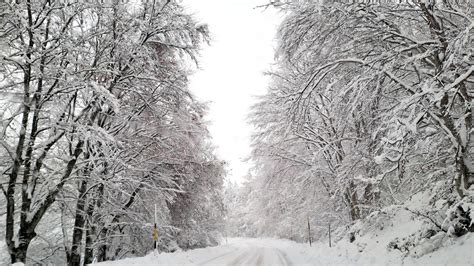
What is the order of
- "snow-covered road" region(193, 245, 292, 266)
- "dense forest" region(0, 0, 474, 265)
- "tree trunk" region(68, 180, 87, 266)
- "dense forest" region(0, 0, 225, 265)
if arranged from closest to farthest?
"dense forest" region(0, 0, 474, 265) < "dense forest" region(0, 0, 225, 265) < "tree trunk" region(68, 180, 87, 266) < "snow-covered road" region(193, 245, 292, 266)

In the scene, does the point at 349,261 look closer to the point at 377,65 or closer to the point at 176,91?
the point at 377,65

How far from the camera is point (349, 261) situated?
9.45 m

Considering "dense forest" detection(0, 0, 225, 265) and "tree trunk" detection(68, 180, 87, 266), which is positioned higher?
"dense forest" detection(0, 0, 225, 265)

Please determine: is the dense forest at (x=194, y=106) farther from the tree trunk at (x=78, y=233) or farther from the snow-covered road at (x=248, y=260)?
the snow-covered road at (x=248, y=260)

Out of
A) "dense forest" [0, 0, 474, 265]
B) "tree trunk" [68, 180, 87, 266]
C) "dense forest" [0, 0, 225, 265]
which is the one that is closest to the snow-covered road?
"dense forest" [0, 0, 474, 265]

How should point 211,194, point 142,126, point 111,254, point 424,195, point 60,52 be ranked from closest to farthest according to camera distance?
point 60,52 < point 424,195 < point 142,126 < point 111,254 < point 211,194

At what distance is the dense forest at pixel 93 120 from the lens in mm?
6590

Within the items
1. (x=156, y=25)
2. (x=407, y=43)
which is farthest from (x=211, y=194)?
(x=407, y=43)

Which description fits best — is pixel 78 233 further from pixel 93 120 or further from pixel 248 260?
pixel 248 260

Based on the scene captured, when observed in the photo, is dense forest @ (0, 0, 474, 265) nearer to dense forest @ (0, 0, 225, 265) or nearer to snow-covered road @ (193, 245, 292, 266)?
dense forest @ (0, 0, 225, 265)

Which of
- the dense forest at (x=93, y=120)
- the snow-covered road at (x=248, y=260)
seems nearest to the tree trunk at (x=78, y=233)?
the dense forest at (x=93, y=120)

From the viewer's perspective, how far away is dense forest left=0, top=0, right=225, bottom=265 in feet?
21.6

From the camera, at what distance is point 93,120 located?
332 inches

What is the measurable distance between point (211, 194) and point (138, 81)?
9070 mm
